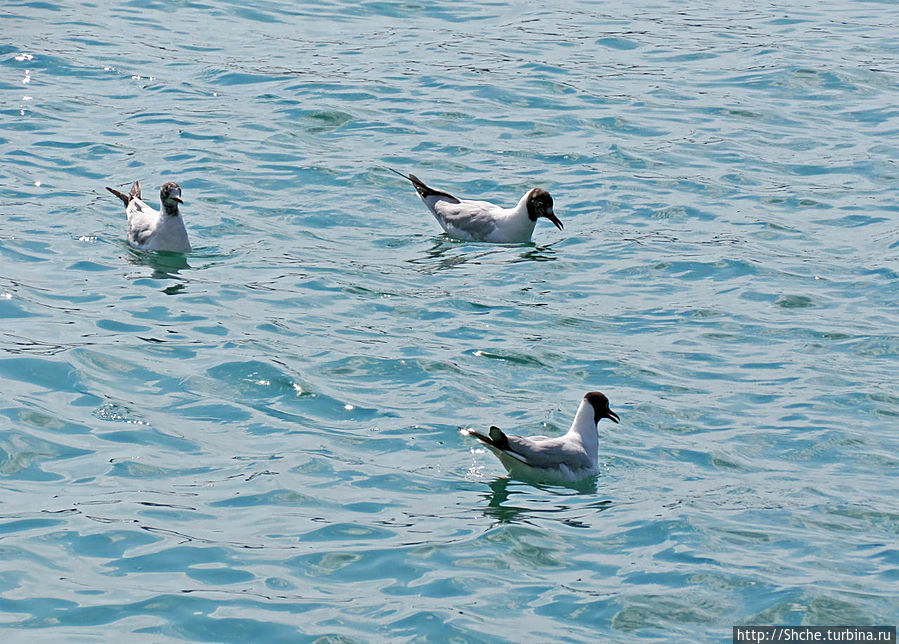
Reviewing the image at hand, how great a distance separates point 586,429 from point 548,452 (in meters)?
0.51

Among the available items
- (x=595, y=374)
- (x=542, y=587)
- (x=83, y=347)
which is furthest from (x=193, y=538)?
(x=595, y=374)

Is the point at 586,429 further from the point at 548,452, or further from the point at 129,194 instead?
the point at 129,194

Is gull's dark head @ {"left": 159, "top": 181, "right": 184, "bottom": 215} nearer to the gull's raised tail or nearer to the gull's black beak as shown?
the gull's raised tail

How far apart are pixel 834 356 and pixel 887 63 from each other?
1172 cm

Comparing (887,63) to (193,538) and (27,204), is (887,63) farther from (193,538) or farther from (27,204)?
(193,538)

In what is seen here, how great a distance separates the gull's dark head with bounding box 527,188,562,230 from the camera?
1655 cm

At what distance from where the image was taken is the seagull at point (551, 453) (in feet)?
33.7

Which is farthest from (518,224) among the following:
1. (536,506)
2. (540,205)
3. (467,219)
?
(536,506)

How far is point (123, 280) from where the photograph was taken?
1452 cm

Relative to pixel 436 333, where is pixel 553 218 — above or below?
above

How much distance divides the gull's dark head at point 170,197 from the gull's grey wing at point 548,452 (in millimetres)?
6196

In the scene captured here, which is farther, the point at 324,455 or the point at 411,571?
the point at 324,455

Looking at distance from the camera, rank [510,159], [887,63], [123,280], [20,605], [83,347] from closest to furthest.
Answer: [20,605], [83,347], [123,280], [510,159], [887,63]

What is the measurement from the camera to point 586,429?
35.6 ft
